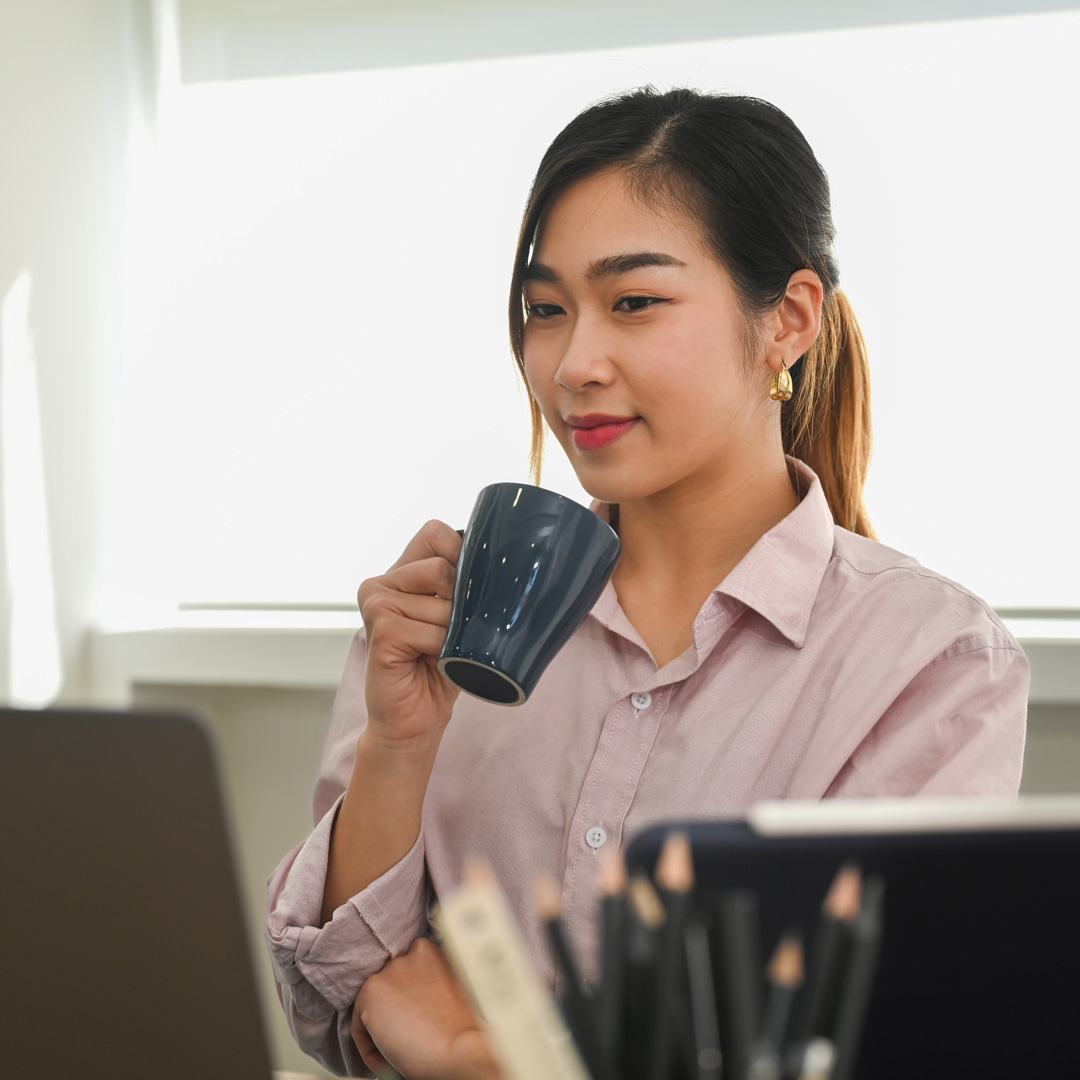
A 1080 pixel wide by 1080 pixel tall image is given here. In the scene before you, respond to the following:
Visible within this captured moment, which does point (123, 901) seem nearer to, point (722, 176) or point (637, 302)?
point (637, 302)

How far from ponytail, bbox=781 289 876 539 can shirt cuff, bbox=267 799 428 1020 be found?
1.91ft

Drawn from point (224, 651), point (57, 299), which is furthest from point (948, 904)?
point (57, 299)

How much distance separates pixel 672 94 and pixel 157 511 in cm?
150

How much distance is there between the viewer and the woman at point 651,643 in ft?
3.04

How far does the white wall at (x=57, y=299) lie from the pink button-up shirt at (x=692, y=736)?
45.3 inches

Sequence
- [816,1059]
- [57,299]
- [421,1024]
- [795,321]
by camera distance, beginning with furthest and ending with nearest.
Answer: [57,299] → [795,321] → [421,1024] → [816,1059]

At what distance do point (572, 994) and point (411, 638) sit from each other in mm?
608

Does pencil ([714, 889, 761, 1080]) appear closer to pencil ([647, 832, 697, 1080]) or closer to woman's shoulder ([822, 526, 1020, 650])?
pencil ([647, 832, 697, 1080])

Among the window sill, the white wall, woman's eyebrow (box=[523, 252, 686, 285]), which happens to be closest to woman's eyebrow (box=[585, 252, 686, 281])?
woman's eyebrow (box=[523, 252, 686, 285])

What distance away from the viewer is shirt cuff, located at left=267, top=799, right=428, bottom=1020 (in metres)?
0.98

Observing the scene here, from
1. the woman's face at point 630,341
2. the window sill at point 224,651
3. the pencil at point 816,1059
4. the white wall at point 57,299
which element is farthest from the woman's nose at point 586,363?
the white wall at point 57,299

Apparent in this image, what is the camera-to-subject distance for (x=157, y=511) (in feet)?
7.58

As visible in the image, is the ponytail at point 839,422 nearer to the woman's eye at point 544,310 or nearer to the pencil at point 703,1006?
the woman's eye at point 544,310

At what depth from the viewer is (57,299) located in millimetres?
2057
